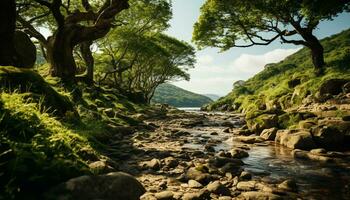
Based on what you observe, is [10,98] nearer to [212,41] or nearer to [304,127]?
[304,127]

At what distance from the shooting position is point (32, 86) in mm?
10922

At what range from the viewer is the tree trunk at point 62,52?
70.7 feet

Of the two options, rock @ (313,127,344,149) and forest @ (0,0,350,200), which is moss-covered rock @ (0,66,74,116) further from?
rock @ (313,127,344,149)

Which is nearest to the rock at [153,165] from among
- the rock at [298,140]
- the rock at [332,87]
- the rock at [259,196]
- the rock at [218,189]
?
the rock at [218,189]

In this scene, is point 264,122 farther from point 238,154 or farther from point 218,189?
point 218,189

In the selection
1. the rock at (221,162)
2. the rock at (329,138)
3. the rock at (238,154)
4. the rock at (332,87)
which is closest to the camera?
the rock at (221,162)

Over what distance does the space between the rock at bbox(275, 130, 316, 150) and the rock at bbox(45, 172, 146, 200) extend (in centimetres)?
959

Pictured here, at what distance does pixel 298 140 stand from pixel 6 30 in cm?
1396

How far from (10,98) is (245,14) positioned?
2929 cm

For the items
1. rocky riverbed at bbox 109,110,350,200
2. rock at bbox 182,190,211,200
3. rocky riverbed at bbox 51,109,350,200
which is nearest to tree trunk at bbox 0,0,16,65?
rocky riverbed at bbox 51,109,350,200

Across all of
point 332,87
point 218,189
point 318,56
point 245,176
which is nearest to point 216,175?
point 245,176

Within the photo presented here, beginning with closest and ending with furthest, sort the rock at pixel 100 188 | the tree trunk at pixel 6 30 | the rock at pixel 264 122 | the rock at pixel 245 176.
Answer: the rock at pixel 100 188 < the rock at pixel 245 176 < the tree trunk at pixel 6 30 < the rock at pixel 264 122

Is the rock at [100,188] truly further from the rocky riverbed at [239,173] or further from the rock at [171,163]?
the rock at [171,163]

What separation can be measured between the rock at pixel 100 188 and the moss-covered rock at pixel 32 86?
405cm
